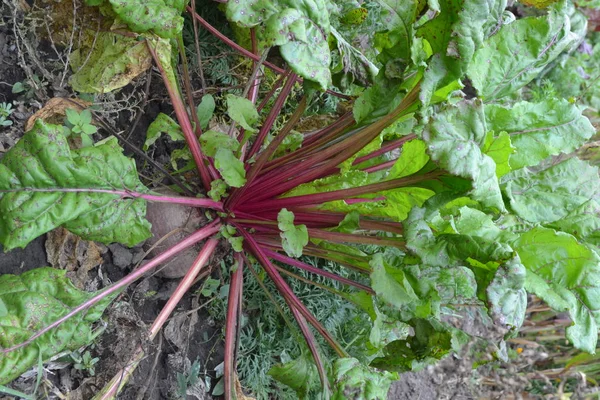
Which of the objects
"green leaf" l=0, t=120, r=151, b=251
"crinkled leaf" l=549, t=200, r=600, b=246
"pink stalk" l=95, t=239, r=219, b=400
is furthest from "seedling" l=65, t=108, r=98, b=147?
"crinkled leaf" l=549, t=200, r=600, b=246

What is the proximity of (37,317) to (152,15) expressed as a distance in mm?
879

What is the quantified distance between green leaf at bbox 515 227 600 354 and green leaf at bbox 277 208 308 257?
61cm

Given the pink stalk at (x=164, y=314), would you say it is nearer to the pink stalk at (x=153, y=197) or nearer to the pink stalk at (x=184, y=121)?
the pink stalk at (x=153, y=197)

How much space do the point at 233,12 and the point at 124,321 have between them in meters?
0.98

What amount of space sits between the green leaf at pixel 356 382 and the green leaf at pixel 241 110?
2.45 ft

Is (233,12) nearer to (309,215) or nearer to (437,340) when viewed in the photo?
(309,215)

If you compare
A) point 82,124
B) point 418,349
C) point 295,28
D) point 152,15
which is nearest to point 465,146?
point 295,28

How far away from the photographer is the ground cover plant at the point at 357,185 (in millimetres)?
1271

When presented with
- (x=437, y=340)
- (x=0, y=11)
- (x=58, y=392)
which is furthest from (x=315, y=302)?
(x=0, y=11)

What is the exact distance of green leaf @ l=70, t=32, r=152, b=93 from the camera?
1625mm

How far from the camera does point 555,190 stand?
5.73 feet

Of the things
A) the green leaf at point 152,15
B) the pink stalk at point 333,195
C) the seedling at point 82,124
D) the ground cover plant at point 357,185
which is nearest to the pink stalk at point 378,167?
the ground cover plant at point 357,185

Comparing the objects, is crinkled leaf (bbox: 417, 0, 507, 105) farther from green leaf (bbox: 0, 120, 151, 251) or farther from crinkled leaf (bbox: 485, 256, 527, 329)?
green leaf (bbox: 0, 120, 151, 251)

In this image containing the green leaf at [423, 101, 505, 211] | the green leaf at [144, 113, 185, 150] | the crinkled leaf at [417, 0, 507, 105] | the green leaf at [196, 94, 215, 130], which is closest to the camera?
the green leaf at [423, 101, 505, 211]
